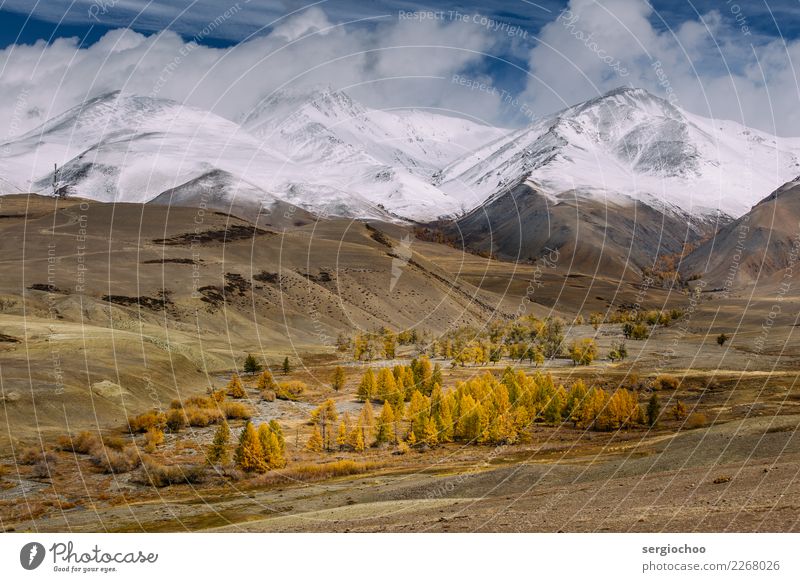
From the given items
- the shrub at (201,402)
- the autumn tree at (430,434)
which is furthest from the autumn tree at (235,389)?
the autumn tree at (430,434)

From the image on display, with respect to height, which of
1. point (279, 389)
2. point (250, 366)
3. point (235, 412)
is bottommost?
point (235, 412)

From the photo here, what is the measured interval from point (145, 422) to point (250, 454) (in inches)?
706

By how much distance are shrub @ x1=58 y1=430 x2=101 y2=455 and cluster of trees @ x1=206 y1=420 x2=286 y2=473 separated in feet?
31.1

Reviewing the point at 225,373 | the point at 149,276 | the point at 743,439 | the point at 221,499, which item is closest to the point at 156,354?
the point at 225,373

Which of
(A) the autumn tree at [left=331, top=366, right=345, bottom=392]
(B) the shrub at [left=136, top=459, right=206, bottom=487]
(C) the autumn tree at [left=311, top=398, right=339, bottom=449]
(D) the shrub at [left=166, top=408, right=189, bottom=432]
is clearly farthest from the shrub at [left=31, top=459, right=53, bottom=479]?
(A) the autumn tree at [left=331, top=366, right=345, bottom=392]

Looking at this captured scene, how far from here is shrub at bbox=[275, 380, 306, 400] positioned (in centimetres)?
9244

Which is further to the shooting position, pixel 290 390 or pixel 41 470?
pixel 290 390

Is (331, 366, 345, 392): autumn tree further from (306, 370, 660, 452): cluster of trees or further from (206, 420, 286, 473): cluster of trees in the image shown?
(206, 420, 286, 473): cluster of trees

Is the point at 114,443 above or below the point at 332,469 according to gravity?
above

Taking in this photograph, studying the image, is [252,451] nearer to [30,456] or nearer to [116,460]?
[116,460]

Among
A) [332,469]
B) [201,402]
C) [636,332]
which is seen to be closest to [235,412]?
[201,402]

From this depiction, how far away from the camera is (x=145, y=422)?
7069 cm

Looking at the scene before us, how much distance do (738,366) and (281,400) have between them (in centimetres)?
7384

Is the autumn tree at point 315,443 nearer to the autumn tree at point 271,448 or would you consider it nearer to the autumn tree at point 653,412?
the autumn tree at point 271,448
